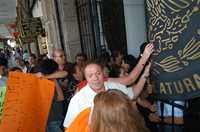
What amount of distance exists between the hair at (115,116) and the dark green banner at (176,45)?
655mm

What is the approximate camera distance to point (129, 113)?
82.0 inches

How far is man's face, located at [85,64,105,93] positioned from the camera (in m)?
3.19

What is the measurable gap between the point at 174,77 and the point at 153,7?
53cm

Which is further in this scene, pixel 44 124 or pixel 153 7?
pixel 44 124

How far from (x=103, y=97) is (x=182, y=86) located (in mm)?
759

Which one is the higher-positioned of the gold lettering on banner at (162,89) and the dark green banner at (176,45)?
the dark green banner at (176,45)

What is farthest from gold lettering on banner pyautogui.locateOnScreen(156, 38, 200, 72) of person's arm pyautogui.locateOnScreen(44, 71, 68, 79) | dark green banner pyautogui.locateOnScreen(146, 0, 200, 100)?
person's arm pyautogui.locateOnScreen(44, 71, 68, 79)

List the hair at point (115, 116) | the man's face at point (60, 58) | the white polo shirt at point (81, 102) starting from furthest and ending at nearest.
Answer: the man's face at point (60, 58) → the white polo shirt at point (81, 102) → the hair at point (115, 116)

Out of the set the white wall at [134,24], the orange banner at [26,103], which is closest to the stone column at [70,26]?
the white wall at [134,24]

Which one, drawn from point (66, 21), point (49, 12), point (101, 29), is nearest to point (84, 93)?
point (101, 29)

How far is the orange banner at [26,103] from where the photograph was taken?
158 inches

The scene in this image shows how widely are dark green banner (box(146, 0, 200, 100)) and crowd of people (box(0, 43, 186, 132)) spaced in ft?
0.80

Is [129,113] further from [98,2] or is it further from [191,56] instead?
[98,2]

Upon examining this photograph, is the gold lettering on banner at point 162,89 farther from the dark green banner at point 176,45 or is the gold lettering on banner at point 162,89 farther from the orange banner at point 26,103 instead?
the orange banner at point 26,103
